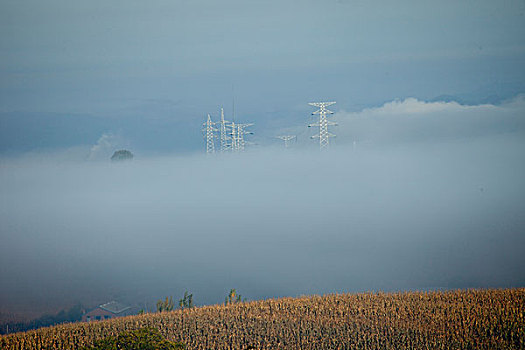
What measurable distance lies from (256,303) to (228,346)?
415 cm

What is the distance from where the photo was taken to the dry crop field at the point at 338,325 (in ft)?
38.5

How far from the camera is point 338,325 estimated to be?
42.8 feet

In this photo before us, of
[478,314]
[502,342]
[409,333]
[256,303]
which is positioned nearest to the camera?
[502,342]

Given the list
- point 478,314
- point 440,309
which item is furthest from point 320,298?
point 478,314

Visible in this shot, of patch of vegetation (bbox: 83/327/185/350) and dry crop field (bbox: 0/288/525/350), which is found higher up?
patch of vegetation (bbox: 83/327/185/350)

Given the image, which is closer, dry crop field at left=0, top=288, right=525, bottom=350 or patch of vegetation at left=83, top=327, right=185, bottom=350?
patch of vegetation at left=83, top=327, right=185, bottom=350

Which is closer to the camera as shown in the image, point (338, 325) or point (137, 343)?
point (137, 343)

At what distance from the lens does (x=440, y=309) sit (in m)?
14.1

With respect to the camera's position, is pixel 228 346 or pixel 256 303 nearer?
pixel 228 346

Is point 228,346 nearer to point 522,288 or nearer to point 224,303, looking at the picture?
point 224,303

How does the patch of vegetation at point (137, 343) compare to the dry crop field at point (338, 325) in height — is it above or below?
above

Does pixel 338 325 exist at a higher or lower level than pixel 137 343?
lower

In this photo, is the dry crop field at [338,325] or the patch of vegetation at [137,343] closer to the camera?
the patch of vegetation at [137,343]

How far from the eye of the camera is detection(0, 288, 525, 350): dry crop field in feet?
38.5
